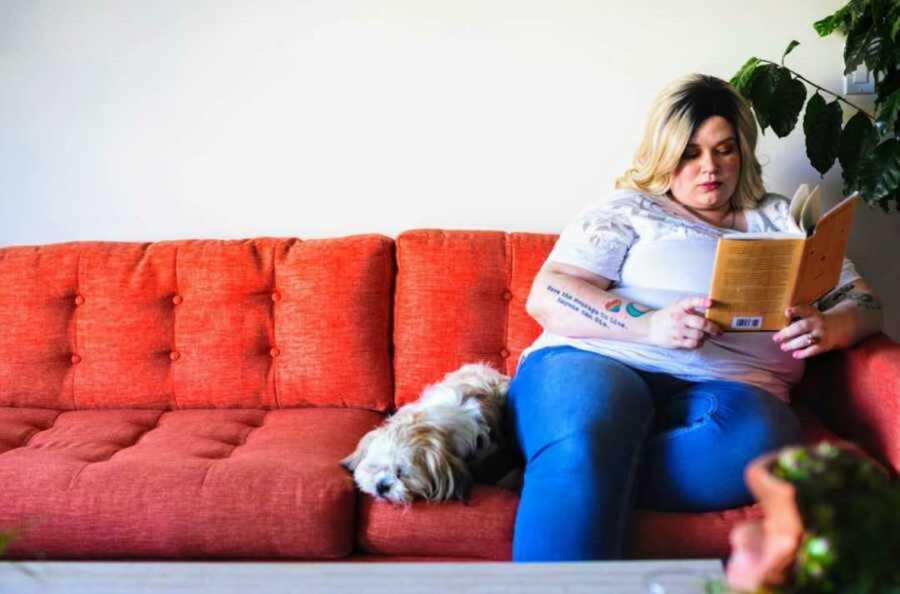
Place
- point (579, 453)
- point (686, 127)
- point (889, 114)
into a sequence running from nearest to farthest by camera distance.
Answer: point (579, 453), point (686, 127), point (889, 114)

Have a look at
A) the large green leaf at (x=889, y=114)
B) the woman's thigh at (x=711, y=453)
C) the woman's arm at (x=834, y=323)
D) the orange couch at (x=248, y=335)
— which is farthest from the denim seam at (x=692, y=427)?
the large green leaf at (x=889, y=114)

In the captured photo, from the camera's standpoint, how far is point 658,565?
3.16ft

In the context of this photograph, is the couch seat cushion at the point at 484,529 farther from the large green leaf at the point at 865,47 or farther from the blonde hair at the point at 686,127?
the large green leaf at the point at 865,47

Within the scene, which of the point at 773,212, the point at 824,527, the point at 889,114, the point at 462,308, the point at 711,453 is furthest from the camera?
the point at 462,308

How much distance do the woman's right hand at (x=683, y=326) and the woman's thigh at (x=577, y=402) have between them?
10 cm

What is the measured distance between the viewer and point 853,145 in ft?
7.05

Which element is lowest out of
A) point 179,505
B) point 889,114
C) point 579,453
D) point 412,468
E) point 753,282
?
point 179,505

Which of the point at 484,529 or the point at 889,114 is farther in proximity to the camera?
the point at 889,114

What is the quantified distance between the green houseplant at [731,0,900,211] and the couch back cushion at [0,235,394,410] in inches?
43.4

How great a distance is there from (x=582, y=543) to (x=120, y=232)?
186cm

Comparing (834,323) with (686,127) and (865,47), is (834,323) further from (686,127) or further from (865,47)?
(865,47)

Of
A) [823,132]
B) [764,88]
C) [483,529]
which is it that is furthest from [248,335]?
[823,132]

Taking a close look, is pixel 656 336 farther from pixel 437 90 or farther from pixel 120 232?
pixel 120 232

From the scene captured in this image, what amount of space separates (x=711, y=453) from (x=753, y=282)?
32cm
